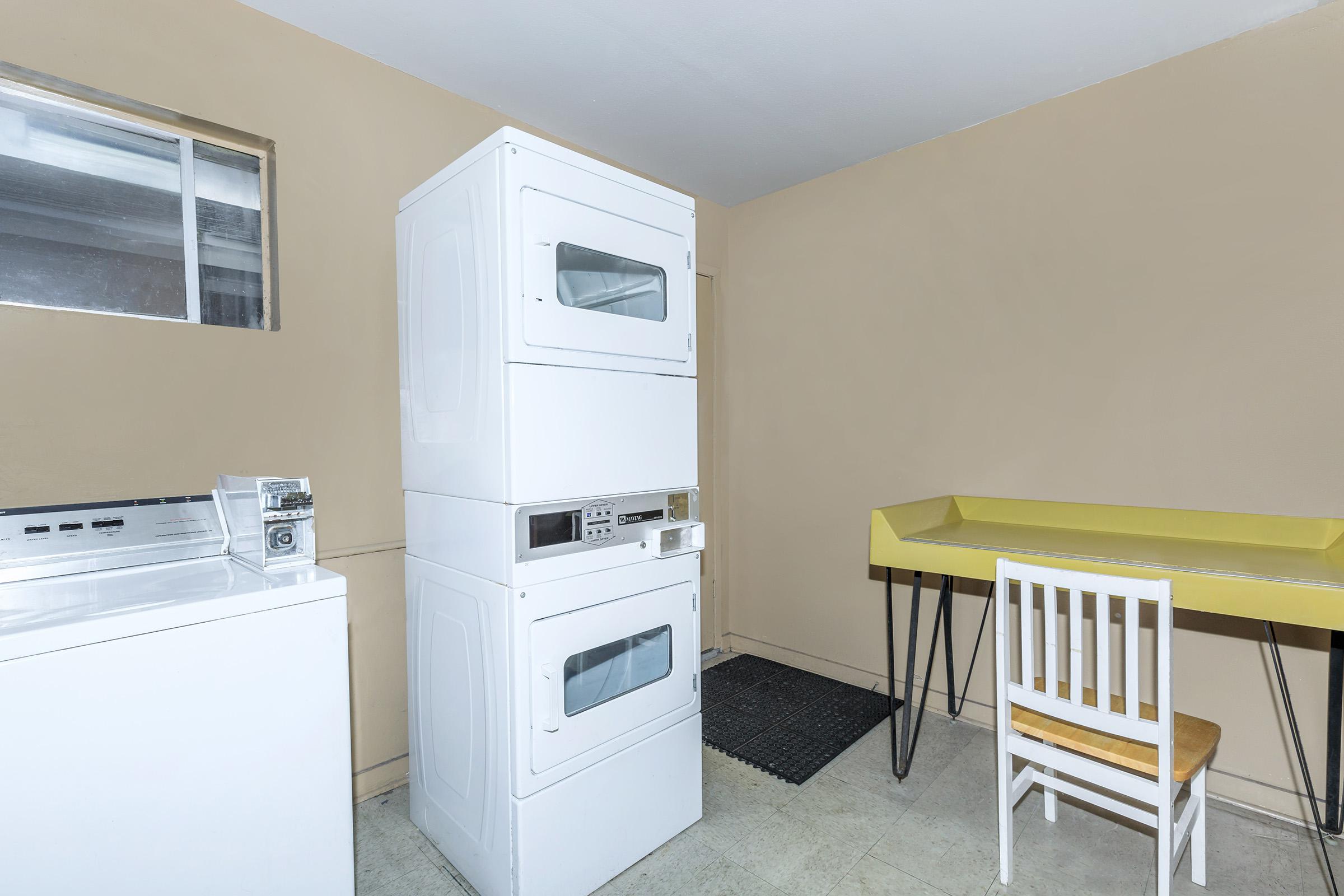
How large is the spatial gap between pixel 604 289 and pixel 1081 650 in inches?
68.4

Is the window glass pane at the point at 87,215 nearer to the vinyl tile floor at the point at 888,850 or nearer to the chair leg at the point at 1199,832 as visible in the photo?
the vinyl tile floor at the point at 888,850

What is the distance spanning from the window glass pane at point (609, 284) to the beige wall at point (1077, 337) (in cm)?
160

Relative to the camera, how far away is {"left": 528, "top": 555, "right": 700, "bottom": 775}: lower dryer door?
173 cm

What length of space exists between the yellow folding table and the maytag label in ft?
2.88

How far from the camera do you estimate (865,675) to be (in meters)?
3.28

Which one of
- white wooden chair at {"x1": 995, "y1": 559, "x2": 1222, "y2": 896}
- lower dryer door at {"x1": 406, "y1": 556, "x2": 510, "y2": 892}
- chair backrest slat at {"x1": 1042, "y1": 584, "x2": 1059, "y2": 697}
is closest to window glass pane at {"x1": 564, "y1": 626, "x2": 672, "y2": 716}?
lower dryer door at {"x1": 406, "y1": 556, "x2": 510, "y2": 892}

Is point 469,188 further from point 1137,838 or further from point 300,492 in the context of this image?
point 1137,838

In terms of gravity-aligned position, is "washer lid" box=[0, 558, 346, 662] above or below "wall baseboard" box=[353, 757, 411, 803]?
above

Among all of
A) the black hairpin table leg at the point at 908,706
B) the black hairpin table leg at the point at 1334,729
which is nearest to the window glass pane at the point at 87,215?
the black hairpin table leg at the point at 908,706

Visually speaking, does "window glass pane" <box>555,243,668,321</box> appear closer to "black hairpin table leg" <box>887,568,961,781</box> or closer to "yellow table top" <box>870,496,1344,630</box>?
"yellow table top" <box>870,496,1344,630</box>

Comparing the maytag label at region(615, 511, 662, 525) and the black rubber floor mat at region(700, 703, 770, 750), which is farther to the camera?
the black rubber floor mat at region(700, 703, 770, 750)

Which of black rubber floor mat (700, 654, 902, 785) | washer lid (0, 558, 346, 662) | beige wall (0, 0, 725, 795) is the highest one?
beige wall (0, 0, 725, 795)

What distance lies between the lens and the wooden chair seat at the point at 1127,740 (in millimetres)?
1701

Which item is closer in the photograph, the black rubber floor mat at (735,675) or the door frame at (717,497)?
the black rubber floor mat at (735,675)
